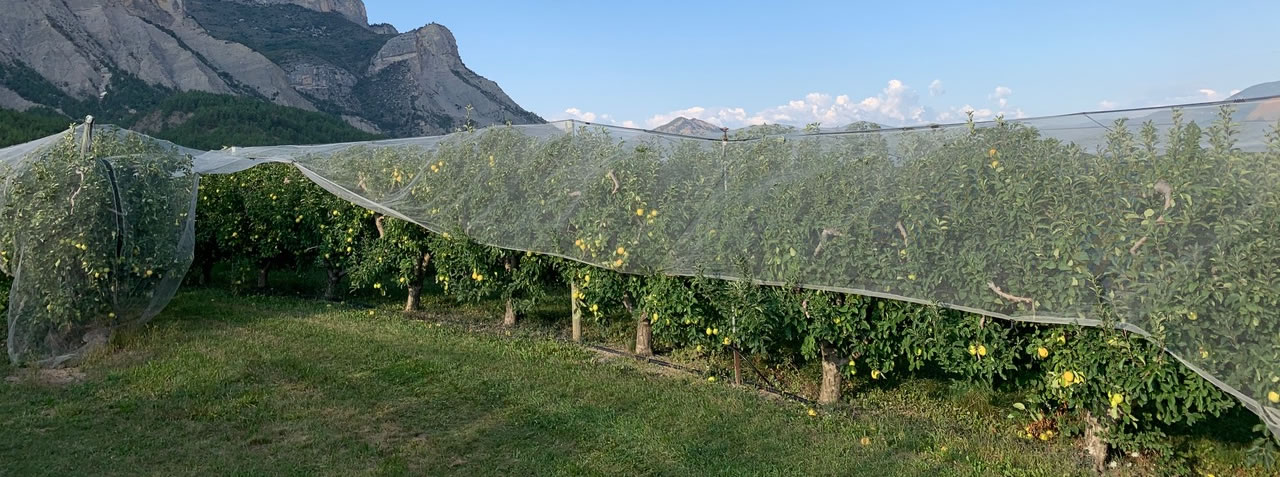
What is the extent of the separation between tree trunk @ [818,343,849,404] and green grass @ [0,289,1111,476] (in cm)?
22

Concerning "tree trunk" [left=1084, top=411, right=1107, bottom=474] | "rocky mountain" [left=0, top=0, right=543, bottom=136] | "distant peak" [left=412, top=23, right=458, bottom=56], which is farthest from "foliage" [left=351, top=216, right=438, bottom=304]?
"distant peak" [left=412, top=23, right=458, bottom=56]

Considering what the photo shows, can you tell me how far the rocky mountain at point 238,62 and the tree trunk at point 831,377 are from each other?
60056 millimetres

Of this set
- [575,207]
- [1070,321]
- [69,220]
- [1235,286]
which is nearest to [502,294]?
[575,207]

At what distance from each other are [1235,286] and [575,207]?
12.2 feet

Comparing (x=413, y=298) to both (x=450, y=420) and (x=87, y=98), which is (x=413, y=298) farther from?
(x=87, y=98)

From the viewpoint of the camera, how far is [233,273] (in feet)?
28.5

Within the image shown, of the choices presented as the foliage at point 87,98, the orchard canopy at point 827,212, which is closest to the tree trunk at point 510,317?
the orchard canopy at point 827,212

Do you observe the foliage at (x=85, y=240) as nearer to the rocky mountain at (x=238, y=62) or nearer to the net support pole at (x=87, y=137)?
the net support pole at (x=87, y=137)

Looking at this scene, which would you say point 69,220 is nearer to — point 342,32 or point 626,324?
point 626,324

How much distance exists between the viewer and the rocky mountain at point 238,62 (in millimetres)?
56594

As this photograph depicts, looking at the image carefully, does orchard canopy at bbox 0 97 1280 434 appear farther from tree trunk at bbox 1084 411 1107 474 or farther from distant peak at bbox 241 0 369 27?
distant peak at bbox 241 0 369 27

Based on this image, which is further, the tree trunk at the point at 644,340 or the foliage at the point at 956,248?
the tree trunk at the point at 644,340

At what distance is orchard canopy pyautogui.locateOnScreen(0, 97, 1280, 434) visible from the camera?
117 inches

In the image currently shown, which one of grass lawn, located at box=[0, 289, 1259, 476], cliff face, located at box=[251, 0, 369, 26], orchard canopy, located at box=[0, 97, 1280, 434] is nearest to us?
orchard canopy, located at box=[0, 97, 1280, 434]
